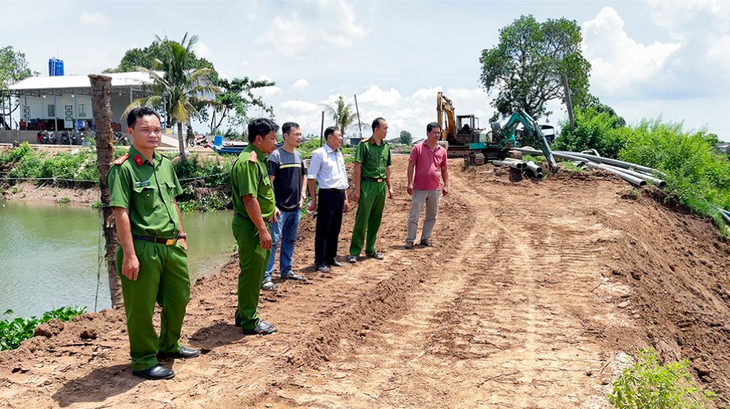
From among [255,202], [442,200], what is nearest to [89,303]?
[255,202]

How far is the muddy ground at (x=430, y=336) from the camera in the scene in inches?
153

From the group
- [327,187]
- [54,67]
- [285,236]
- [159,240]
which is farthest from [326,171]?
[54,67]

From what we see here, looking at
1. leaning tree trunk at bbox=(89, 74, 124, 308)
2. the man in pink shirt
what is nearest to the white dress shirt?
the man in pink shirt

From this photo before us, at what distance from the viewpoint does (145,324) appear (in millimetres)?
3916

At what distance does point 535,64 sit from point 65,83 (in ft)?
92.2

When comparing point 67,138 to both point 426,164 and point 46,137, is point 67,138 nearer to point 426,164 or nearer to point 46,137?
point 46,137

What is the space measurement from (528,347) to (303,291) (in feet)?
8.43

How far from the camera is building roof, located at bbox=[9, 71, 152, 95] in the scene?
106ft

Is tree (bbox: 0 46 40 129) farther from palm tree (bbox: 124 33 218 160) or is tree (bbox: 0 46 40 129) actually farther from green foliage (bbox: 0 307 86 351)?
green foliage (bbox: 0 307 86 351)

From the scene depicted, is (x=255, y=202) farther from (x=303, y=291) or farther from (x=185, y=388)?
(x=303, y=291)

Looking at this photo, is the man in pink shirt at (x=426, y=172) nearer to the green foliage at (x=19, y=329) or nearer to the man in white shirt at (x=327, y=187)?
the man in white shirt at (x=327, y=187)

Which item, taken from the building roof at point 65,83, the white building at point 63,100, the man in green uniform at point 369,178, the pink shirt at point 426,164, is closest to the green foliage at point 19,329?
the man in green uniform at point 369,178

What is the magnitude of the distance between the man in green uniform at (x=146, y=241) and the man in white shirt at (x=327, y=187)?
3.05 m

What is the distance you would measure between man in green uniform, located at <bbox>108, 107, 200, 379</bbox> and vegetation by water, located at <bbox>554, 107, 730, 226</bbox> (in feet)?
43.5
